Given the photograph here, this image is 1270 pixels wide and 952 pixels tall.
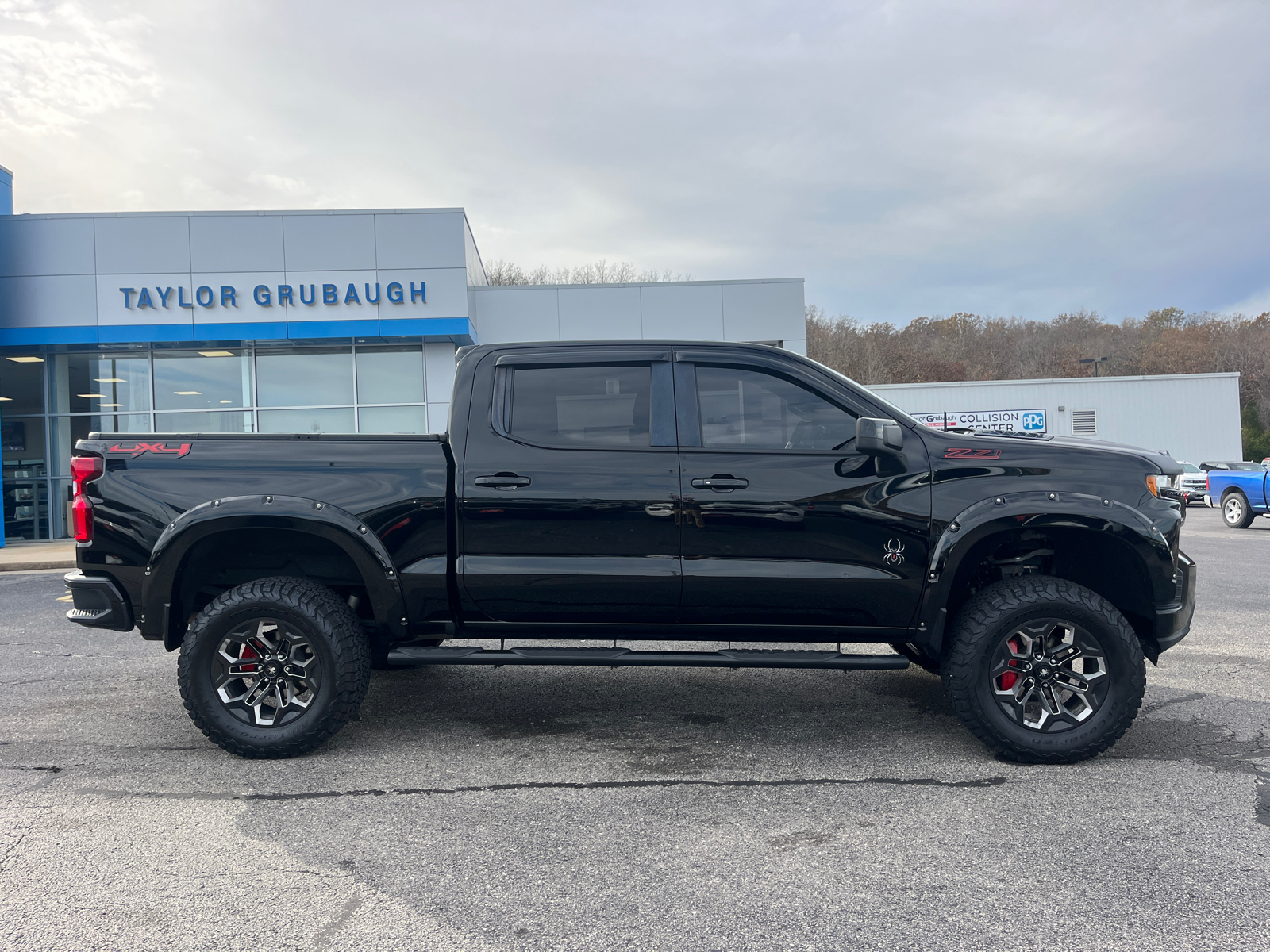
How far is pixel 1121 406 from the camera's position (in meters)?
32.0

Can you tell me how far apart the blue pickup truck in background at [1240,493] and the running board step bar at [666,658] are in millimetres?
15809

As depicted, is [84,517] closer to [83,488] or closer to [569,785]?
[83,488]

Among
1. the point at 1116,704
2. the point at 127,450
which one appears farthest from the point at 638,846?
the point at 127,450

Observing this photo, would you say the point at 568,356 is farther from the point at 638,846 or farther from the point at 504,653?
the point at 638,846

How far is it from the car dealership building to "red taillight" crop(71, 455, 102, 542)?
580 inches

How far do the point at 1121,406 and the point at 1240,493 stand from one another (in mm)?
16819

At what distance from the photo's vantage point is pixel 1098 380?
1256 inches

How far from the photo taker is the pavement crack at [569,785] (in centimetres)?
377

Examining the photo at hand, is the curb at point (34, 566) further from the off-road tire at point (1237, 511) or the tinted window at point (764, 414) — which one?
the off-road tire at point (1237, 511)

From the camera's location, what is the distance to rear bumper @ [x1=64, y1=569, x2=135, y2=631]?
4305 mm

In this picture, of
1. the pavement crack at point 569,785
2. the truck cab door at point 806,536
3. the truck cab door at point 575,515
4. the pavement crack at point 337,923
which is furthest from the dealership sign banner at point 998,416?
the pavement crack at point 337,923

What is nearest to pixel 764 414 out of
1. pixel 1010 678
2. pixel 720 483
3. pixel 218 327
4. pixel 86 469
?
pixel 720 483

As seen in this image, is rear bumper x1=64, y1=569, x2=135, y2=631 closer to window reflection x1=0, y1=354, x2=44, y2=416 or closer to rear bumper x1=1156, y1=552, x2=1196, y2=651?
rear bumper x1=1156, y1=552, x2=1196, y2=651

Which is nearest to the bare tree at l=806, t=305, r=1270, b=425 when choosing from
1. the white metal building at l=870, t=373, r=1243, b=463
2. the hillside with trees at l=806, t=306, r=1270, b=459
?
the hillside with trees at l=806, t=306, r=1270, b=459
